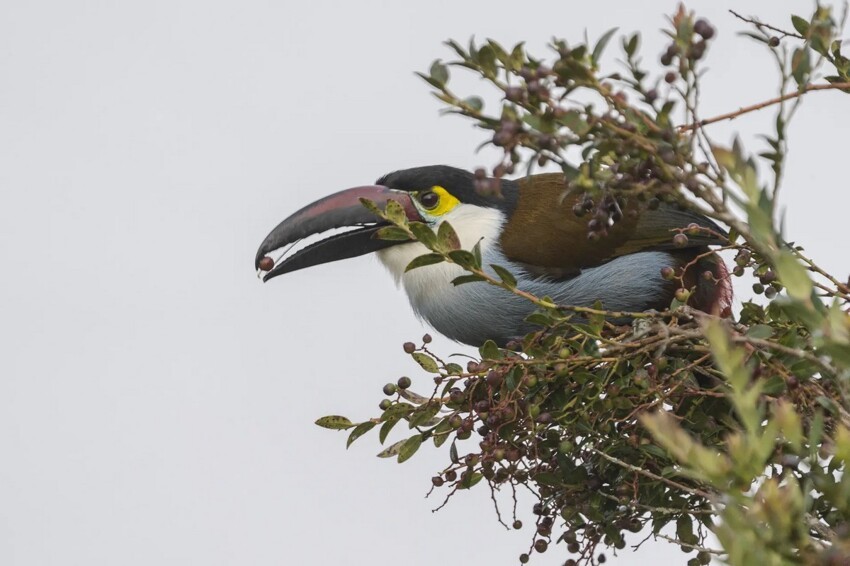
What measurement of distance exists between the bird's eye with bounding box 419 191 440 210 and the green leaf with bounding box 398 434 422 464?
1.17 m

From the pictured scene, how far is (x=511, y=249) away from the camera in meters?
3.85

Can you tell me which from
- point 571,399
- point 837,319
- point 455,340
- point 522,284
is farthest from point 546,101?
point 455,340

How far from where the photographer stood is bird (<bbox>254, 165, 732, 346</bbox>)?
147 inches

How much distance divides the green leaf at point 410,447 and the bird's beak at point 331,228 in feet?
2.85

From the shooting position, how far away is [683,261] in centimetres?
383

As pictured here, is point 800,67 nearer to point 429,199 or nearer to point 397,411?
point 397,411

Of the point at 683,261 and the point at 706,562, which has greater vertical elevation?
the point at 683,261

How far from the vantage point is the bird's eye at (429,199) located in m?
3.93

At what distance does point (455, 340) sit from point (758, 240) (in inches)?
98.7

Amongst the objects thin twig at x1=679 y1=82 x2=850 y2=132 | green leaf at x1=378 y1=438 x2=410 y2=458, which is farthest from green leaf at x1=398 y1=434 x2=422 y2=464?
thin twig at x1=679 y1=82 x2=850 y2=132

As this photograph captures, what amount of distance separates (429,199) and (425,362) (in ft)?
3.74

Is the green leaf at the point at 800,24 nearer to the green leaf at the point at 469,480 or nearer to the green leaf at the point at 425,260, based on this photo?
the green leaf at the point at 425,260

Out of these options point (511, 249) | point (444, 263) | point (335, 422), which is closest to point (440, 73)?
point (335, 422)

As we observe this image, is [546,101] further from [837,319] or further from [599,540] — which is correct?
[599,540]
